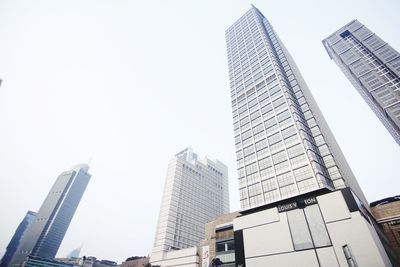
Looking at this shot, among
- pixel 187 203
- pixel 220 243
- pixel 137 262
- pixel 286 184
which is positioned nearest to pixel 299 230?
pixel 286 184

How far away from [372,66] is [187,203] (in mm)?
102235

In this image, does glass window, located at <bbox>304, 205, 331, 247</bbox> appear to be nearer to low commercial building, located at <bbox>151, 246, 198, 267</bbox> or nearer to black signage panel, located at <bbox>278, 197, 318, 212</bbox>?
black signage panel, located at <bbox>278, 197, 318, 212</bbox>

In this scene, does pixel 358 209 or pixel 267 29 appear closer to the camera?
pixel 358 209

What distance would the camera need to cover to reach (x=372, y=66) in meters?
92.8

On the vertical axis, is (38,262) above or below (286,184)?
below

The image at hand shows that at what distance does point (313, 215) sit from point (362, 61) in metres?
97.1

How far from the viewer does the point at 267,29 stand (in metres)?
91.4

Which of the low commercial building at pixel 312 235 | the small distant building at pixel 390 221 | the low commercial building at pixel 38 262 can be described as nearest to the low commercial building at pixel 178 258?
the low commercial building at pixel 312 235

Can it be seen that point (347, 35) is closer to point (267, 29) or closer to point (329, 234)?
point (267, 29)

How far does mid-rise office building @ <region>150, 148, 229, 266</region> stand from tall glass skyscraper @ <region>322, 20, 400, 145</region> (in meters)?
81.4

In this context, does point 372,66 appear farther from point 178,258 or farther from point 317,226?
point 178,258

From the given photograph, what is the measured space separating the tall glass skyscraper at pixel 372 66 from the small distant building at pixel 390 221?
44.3m

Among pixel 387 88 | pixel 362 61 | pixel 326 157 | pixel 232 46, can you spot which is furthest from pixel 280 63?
pixel 362 61

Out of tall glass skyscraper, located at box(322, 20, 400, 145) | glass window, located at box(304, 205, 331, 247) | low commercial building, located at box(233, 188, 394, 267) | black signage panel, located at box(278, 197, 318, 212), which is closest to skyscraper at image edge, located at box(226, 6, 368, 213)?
black signage panel, located at box(278, 197, 318, 212)
